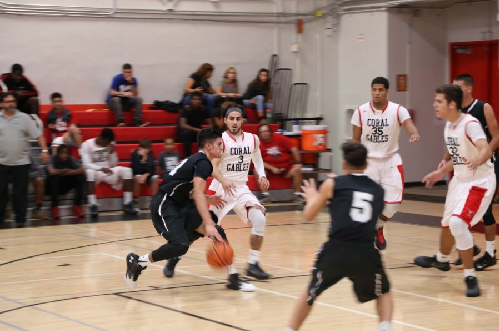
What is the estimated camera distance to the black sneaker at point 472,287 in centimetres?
689

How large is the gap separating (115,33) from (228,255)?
382 inches

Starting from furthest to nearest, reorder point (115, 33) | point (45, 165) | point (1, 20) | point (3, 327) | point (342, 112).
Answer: point (342, 112) → point (115, 33) → point (1, 20) → point (45, 165) → point (3, 327)

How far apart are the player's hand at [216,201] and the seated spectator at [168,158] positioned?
518cm

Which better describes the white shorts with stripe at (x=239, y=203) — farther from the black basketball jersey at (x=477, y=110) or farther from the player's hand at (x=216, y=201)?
the black basketball jersey at (x=477, y=110)

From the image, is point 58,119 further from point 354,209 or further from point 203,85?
point 354,209

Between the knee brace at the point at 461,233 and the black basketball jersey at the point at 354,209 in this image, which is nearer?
the black basketball jersey at the point at 354,209

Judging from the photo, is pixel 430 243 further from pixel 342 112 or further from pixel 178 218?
pixel 342 112

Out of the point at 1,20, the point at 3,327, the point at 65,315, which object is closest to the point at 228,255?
the point at 65,315

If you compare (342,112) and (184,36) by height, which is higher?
(184,36)

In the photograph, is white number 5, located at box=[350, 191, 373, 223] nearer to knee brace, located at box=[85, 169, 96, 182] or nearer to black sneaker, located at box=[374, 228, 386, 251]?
black sneaker, located at box=[374, 228, 386, 251]

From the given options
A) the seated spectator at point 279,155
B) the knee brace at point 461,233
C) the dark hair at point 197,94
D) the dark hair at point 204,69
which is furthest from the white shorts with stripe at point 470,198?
the dark hair at point 204,69

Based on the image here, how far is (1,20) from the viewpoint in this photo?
14633 millimetres

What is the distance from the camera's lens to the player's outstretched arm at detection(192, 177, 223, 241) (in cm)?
672

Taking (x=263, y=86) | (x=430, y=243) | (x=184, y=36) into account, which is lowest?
(x=430, y=243)
